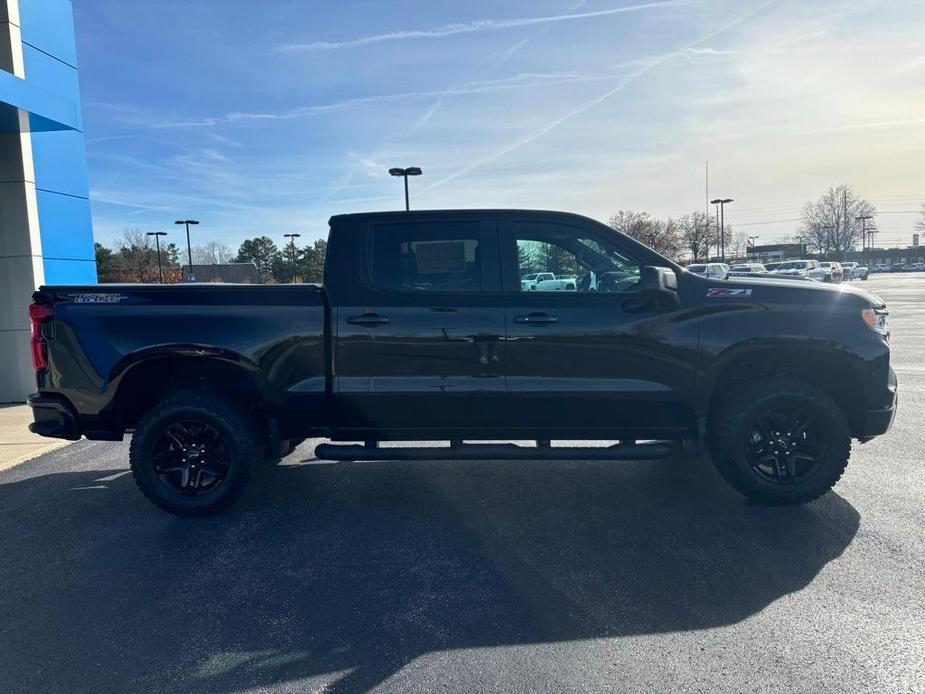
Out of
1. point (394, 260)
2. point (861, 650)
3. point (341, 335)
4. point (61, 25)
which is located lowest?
point (861, 650)

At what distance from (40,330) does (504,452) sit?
343cm

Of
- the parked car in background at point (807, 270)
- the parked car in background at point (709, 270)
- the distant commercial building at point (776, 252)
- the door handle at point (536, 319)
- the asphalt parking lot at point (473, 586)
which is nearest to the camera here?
the asphalt parking lot at point (473, 586)

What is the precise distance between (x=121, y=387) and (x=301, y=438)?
4.38 feet

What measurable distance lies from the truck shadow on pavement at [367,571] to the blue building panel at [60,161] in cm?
570

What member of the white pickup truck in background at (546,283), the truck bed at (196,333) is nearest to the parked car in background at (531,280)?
the white pickup truck in background at (546,283)

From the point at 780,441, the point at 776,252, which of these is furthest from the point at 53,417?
the point at 776,252

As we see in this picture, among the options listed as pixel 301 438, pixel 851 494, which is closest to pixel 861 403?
pixel 851 494

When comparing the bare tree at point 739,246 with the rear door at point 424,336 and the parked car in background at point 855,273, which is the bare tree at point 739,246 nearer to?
the parked car in background at point 855,273

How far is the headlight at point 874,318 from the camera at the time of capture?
4.66 metres

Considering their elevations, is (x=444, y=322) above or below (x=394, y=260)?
below

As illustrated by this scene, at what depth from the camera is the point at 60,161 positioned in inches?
389

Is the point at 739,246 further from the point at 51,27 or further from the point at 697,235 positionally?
the point at 51,27

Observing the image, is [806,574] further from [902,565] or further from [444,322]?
[444,322]

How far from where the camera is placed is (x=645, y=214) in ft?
204
